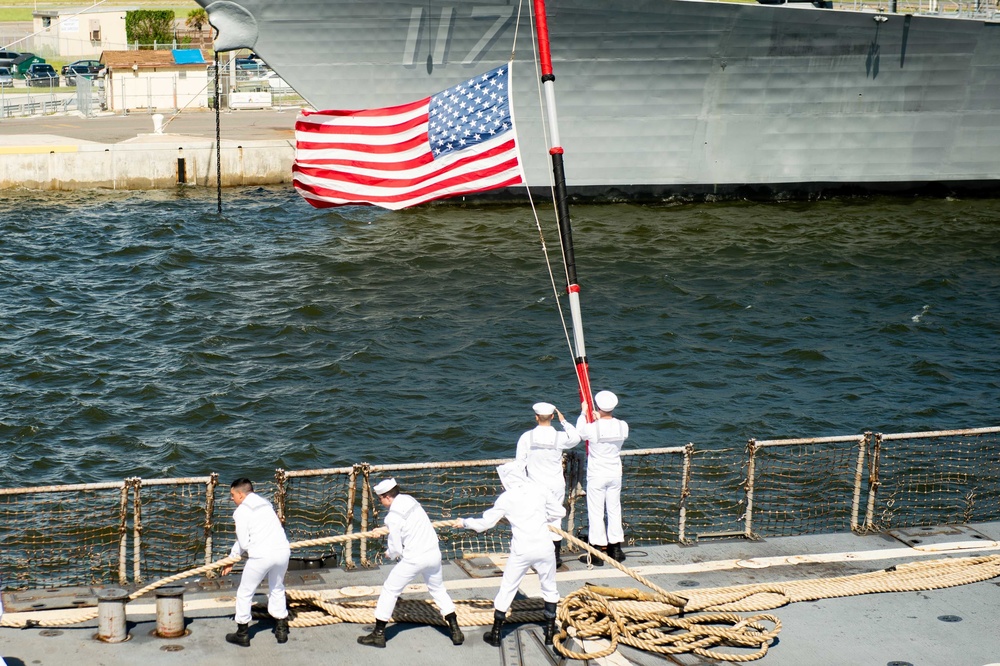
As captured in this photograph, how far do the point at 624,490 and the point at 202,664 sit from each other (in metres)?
7.43

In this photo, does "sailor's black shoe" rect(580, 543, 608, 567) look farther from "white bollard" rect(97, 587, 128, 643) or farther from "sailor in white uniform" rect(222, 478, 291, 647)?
"white bollard" rect(97, 587, 128, 643)

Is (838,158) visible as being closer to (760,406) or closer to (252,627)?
(760,406)

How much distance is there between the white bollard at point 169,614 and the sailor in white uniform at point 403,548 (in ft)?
5.15

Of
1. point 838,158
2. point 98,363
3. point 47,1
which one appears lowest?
→ point 98,363

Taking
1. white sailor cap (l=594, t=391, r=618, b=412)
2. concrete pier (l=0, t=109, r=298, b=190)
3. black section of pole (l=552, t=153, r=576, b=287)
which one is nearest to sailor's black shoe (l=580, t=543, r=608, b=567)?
white sailor cap (l=594, t=391, r=618, b=412)

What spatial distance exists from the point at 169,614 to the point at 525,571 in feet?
9.80

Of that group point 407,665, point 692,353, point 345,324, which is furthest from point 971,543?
point 345,324

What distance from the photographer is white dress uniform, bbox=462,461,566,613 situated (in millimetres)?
9211

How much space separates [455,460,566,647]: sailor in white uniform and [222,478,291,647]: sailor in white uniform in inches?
60.2

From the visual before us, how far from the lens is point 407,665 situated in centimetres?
905

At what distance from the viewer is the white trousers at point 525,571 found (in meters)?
9.22

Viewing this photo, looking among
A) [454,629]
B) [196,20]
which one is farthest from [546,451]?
[196,20]

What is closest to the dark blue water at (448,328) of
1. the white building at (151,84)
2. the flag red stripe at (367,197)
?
the flag red stripe at (367,197)

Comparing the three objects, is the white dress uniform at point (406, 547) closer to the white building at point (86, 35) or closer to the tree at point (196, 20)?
the tree at point (196, 20)
